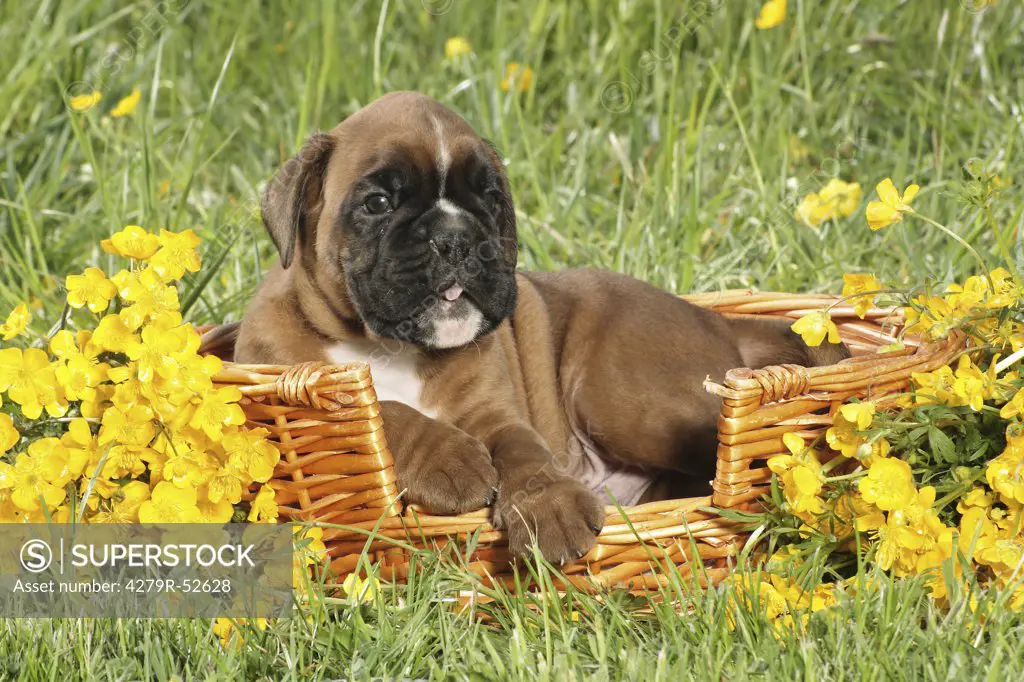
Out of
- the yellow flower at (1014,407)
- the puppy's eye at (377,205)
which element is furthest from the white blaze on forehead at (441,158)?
the yellow flower at (1014,407)

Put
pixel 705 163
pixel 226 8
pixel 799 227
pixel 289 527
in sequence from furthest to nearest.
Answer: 1. pixel 226 8
2. pixel 705 163
3. pixel 799 227
4. pixel 289 527

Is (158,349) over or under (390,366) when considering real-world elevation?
over

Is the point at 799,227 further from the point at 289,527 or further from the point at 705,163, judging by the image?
the point at 289,527

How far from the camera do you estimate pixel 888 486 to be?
2.31 metres

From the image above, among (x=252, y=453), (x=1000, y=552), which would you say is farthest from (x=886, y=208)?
(x=252, y=453)

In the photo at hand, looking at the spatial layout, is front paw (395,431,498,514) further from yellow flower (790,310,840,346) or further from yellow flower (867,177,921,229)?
yellow flower (867,177,921,229)

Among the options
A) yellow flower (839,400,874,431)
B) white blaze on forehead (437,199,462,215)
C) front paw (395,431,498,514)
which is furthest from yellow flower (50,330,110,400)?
yellow flower (839,400,874,431)

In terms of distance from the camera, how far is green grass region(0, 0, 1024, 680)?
4254 mm

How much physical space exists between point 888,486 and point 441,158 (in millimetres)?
1295

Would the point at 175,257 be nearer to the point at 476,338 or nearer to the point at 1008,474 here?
the point at 476,338

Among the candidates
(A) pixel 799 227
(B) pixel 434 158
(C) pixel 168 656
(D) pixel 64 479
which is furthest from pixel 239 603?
(A) pixel 799 227

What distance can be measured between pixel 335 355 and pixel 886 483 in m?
1.40

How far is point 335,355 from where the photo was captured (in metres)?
2.96

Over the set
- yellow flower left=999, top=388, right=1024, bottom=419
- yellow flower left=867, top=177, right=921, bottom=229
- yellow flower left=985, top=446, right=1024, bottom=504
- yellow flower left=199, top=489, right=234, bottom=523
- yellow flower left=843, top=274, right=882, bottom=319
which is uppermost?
yellow flower left=867, top=177, right=921, bottom=229
